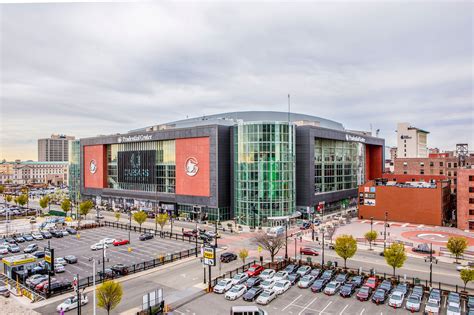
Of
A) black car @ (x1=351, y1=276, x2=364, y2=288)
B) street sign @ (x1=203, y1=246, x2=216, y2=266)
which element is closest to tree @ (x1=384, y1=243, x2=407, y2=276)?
black car @ (x1=351, y1=276, x2=364, y2=288)

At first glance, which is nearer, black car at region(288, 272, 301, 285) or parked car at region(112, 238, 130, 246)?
black car at region(288, 272, 301, 285)

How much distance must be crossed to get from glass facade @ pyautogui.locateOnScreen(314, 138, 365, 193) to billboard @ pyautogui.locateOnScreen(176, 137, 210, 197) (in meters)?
28.6

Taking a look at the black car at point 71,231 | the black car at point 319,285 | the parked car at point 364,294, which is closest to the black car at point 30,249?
the black car at point 71,231

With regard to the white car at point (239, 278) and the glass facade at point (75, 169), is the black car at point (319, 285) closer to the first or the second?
the white car at point (239, 278)

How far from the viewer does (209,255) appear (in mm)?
36281

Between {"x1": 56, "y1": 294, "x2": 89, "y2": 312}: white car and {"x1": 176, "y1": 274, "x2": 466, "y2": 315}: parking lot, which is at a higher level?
{"x1": 56, "y1": 294, "x2": 89, "y2": 312}: white car

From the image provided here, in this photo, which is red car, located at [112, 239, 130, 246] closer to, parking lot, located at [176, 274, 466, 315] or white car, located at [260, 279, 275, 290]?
parking lot, located at [176, 274, 466, 315]

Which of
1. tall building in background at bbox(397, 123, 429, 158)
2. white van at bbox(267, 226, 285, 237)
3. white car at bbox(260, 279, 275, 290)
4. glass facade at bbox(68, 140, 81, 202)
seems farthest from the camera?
tall building in background at bbox(397, 123, 429, 158)

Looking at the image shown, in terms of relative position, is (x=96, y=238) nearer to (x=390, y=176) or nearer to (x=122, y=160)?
(x=122, y=160)

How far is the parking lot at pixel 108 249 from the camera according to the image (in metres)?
45.7

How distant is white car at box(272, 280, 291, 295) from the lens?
1366 inches

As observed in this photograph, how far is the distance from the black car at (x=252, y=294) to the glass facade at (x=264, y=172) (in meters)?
36.5

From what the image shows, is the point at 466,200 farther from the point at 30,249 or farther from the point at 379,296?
the point at 30,249

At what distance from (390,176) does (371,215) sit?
35.1 m
